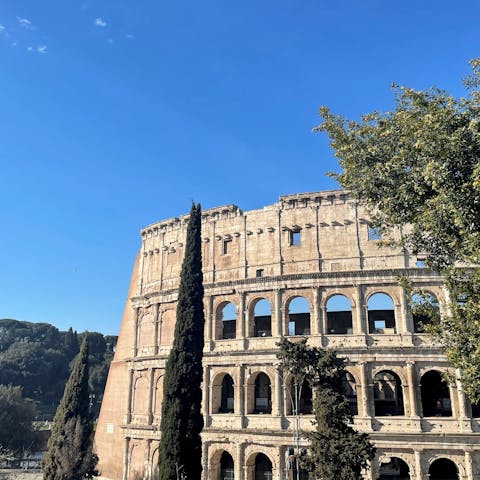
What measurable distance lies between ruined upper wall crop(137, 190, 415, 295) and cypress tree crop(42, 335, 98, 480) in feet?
24.9

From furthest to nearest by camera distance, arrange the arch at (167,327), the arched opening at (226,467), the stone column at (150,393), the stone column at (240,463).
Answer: the arch at (167,327) < the stone column at (150,393) < the arched opening at (226,467) < the stone column at (240,463)

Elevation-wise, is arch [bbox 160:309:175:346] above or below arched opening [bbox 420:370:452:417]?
above

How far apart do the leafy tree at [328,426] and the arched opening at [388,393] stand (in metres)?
8.37

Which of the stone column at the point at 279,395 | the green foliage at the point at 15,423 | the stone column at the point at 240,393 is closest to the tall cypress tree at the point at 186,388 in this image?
the stone column at the point at 240,393

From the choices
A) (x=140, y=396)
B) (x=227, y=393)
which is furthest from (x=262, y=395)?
(x=140, y=396)

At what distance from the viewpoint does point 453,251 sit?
11570 millimetres

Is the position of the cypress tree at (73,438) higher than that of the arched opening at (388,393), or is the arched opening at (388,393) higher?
the arched opening at (388,393)

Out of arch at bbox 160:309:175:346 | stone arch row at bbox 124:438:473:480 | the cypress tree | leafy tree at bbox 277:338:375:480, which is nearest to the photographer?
leafy tree at bbox 277:338:375:480

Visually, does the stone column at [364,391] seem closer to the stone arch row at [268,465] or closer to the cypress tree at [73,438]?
the stone arch row at [268,465]

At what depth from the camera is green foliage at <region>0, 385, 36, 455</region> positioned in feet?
124

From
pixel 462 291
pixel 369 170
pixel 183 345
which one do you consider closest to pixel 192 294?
pixel 183 345

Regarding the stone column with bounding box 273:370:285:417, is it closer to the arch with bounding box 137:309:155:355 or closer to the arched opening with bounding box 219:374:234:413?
the arched opening with bounding box 219:374:234:413

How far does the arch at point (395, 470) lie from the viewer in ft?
73.6

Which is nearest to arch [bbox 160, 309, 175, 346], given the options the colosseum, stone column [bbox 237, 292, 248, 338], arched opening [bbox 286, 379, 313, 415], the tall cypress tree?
the colosseum
